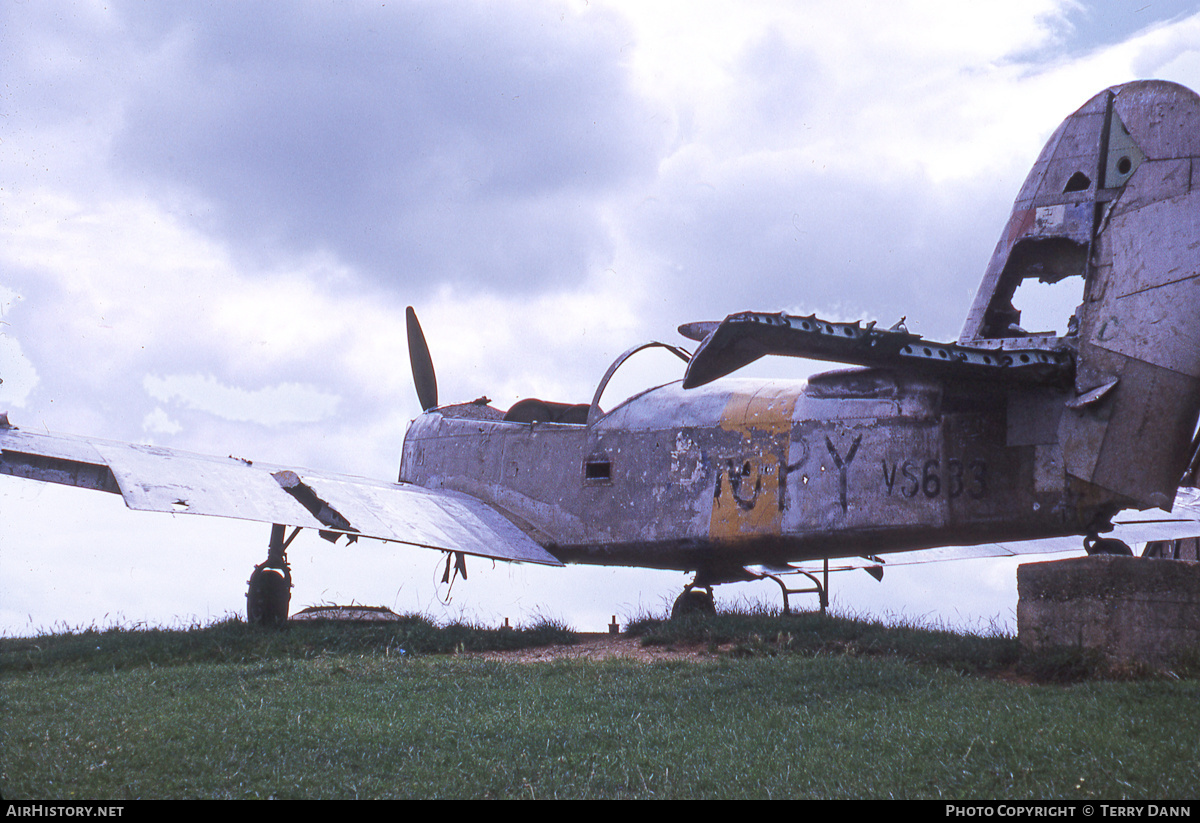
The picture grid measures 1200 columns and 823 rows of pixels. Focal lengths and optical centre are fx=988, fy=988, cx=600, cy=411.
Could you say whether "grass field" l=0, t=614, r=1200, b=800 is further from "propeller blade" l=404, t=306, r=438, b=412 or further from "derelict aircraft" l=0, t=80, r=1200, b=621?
"propeller blade" l=404, t=306, r=438, b=412

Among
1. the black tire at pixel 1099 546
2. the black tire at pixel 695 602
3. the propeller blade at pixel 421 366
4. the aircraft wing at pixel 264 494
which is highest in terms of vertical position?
the propeller blade at pixel 421 366

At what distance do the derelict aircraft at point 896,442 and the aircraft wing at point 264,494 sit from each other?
0.03 metres

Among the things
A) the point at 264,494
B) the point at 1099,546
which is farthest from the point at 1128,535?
the point at 264,494

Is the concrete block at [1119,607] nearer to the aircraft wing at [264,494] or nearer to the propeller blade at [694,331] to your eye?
the propeller blade at [694,331]

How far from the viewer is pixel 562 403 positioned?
14.4m

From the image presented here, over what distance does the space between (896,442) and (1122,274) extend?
254 centimetres

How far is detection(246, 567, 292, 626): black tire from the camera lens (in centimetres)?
1188

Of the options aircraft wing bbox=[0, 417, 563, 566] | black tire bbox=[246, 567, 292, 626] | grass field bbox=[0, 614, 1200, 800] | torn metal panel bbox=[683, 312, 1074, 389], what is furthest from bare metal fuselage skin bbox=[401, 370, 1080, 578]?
black tire bbox=[246, 567, 292, 626]

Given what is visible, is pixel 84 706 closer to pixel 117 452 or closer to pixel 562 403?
pixel 117 452

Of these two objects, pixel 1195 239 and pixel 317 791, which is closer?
pixel 317 791

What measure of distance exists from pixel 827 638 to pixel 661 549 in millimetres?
2470

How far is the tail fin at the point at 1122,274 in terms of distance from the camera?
862 cm

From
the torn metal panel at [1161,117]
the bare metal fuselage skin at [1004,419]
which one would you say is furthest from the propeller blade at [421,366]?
the torn metal panel at [1161,117]
